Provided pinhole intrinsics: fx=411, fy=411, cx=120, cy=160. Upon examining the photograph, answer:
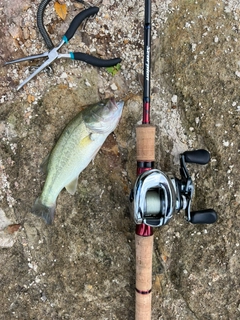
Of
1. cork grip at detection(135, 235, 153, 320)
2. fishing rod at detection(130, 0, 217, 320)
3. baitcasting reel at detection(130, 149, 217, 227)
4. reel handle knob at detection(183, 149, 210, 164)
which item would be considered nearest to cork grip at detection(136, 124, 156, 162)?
fishing rod at detection(130, 0, 217, 320)

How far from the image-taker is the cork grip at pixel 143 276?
3.07 metres

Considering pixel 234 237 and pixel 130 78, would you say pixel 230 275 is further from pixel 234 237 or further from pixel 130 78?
pixel 130 78

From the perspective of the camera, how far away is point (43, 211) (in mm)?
3207

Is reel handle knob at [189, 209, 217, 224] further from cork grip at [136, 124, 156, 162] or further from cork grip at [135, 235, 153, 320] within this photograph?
cork grip at [136, 124, 156, 162]

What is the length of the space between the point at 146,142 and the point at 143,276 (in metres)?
1.03

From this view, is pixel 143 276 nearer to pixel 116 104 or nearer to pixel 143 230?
pixel 143 230

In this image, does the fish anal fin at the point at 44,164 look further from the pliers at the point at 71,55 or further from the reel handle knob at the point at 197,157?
the reel handle knob at the point at 197,157

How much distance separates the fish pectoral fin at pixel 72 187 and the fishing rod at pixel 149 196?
499mm

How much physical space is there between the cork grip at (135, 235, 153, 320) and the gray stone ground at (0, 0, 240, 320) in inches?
9.1

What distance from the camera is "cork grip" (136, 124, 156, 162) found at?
2.93 m

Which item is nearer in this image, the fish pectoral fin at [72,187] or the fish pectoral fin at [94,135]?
the fish pectoral fin at [94,135]

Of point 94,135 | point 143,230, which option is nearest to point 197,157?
point 143,230

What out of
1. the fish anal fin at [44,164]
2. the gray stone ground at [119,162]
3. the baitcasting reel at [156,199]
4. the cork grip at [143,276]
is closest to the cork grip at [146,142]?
the baitcasting reel at [156,199]

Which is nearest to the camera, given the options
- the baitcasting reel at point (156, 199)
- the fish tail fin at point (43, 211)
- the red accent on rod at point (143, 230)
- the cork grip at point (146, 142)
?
the baitcasting reel at point (156, 199)
